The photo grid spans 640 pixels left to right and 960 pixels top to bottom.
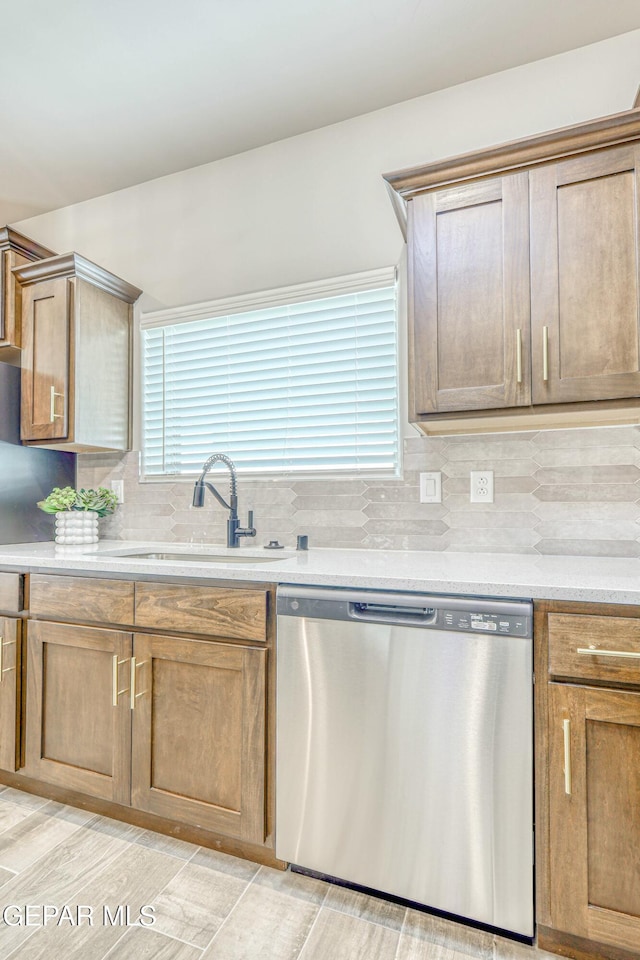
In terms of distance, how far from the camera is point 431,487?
2.08m

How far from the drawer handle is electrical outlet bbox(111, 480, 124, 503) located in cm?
224

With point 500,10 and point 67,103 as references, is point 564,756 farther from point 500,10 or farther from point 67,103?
point 67,103

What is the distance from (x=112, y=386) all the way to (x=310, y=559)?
1.48 m

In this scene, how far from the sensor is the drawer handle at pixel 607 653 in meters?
1.20

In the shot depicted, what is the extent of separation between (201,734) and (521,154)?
208 cm

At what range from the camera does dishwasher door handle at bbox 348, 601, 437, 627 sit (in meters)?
1.38

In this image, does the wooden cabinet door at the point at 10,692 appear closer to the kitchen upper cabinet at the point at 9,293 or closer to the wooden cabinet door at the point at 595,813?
the kitchen upper cabinet at the point at 9,293

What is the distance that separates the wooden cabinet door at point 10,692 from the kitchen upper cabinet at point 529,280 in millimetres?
1732

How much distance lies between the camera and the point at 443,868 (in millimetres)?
1342

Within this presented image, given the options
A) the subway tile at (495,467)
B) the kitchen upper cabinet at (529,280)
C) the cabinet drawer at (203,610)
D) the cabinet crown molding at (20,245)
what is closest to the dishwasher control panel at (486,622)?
the cabinet drawer at (203,610)

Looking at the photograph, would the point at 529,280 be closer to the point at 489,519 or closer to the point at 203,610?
the point at 489,519

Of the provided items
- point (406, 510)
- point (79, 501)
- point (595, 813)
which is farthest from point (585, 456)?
point (79, 501)

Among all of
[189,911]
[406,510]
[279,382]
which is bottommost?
[189,911]

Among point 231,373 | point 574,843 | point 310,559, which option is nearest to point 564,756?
point 574,843
